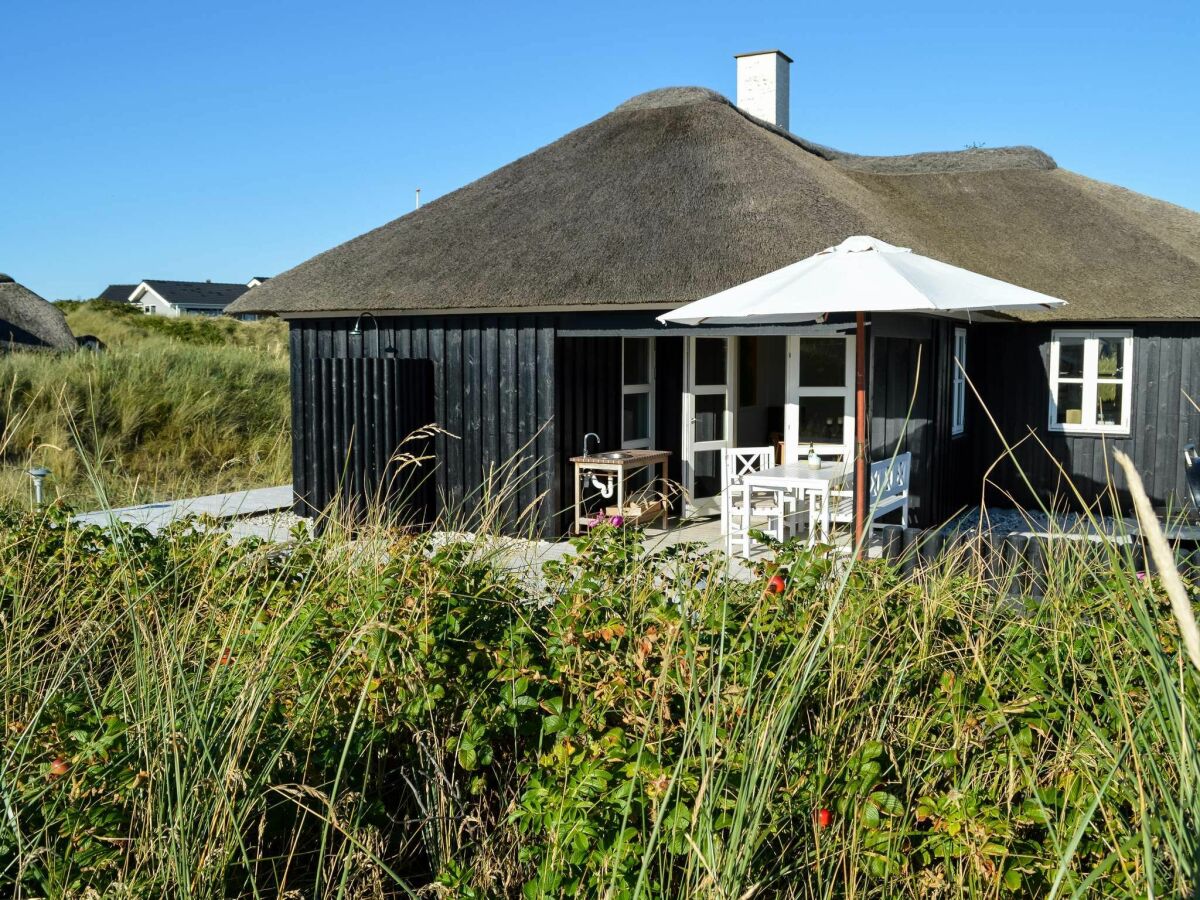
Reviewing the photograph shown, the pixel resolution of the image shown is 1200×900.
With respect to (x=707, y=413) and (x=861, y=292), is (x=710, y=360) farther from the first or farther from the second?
(x=861, y=292)

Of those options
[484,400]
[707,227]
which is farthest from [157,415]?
[707,227]

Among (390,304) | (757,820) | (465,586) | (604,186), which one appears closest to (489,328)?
(390,304)

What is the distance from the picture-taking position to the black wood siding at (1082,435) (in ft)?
35.3

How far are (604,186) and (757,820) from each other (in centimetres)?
922

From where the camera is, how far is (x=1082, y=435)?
36.9ft

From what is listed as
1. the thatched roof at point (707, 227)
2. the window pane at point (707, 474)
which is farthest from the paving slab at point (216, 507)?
the window pane at point (707, 474)

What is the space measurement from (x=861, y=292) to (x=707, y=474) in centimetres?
441

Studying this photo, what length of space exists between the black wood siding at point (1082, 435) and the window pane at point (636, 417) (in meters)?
3.35

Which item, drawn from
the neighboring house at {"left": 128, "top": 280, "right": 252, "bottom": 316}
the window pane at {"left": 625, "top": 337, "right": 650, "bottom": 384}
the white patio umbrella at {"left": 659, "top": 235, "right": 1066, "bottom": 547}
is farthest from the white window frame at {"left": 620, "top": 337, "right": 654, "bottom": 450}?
the neighboring house at {"left": 128, "top": 280, "right": 252, "bottom": 316}

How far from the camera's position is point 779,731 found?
230 centimetres

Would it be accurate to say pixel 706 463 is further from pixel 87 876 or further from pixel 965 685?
pixel 87 876

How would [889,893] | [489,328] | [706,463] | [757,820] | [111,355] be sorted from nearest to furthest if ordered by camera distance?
[757,820], [889,893], [489,328], [706,463], [111,355]

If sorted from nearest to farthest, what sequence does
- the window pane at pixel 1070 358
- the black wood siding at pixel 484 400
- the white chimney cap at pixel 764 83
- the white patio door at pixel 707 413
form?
the black wood siding at pixel 484 400 → the white patio door at pixel 707 413 → the window pane at pixel 1070 358 → the white chimney cap at pixel 764 83

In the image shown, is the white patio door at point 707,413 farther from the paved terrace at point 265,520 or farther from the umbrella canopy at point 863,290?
the umbrella canopy at point 863,290
